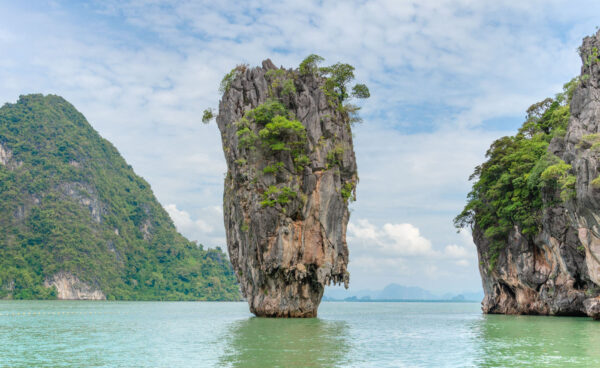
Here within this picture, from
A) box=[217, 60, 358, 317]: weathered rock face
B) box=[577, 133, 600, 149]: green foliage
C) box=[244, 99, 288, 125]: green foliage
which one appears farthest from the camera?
box=[244, 99, 288, 125]: green foliage

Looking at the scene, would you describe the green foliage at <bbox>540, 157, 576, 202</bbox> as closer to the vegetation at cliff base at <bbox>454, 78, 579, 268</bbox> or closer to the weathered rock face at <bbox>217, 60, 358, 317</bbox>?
the vegetation at cliff base at <bbox>454, 78, 579, 268</bbox>

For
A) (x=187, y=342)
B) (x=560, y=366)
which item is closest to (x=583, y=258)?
(x=560, y=366)

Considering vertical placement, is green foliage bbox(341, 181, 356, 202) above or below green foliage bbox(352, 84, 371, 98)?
below

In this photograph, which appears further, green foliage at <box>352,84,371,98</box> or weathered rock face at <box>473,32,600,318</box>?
green foliage at <box>352,84,371,98</box>

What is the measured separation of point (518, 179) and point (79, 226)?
100998 millimetres

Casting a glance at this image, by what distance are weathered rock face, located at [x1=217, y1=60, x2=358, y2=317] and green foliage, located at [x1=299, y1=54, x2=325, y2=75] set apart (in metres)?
0.68

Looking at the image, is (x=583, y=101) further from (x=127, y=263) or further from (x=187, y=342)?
(x=127, y=263)

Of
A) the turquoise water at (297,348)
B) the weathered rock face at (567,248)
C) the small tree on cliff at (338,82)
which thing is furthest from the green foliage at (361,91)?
the turquoise water at (297,348)

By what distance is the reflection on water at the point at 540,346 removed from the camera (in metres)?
14.8

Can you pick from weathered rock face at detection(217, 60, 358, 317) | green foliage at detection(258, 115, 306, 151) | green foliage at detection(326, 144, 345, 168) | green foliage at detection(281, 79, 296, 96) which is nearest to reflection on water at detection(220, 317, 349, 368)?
weathered rock face at detection(217, 60, 358, 317)

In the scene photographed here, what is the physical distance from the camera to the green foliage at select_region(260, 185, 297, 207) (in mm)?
30469

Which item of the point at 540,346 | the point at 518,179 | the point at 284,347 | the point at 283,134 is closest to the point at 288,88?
the point at 283,134

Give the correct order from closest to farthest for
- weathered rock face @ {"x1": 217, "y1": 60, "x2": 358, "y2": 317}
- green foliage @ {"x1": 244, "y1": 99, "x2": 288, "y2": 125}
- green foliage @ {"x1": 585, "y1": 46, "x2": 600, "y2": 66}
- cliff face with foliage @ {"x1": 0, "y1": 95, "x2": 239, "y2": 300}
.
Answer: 1. green foliage @ {"x1": 585, "y1": 46, "x2": 600, "y2": 66}
2. weathered rock face @ {"x1": 217, "y1": 60, "x2": 358, "y2": 317}
3. green foliage @ {"x1": 244, "y1": 99, "x2": 288, "y2": 125}
4. cliff face with foliage @ {"x1": 0, "y1": 95, "x2": 239, "y2": 300}

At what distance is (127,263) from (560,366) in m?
121
